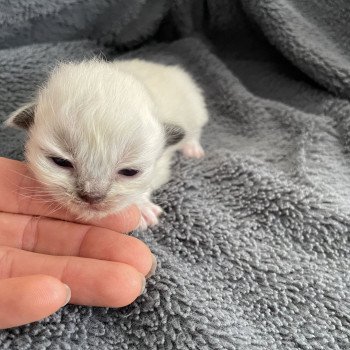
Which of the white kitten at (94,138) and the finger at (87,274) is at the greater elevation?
the white kitten at (94,138)

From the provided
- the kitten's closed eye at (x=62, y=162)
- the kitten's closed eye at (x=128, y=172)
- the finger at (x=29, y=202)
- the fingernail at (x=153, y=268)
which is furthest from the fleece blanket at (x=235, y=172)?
the kitten's closed eye at (x=62, y=162)

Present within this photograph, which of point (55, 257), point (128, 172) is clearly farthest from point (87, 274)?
point (128, 172)

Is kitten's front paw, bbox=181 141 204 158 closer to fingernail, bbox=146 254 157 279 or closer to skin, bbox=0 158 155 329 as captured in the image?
skin, bbox=0 158 155 329

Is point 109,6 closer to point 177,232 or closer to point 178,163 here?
point 178,163

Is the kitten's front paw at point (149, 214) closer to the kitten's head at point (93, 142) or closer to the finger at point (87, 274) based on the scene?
the kitten's head at point (93, 142)

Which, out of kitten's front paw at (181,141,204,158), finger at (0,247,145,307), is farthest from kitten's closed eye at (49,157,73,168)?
kitten's front paw at (181,141,204,158)

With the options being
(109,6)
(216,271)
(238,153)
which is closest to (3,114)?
(109,6)

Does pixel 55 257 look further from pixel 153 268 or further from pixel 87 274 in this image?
pixel 153 268
